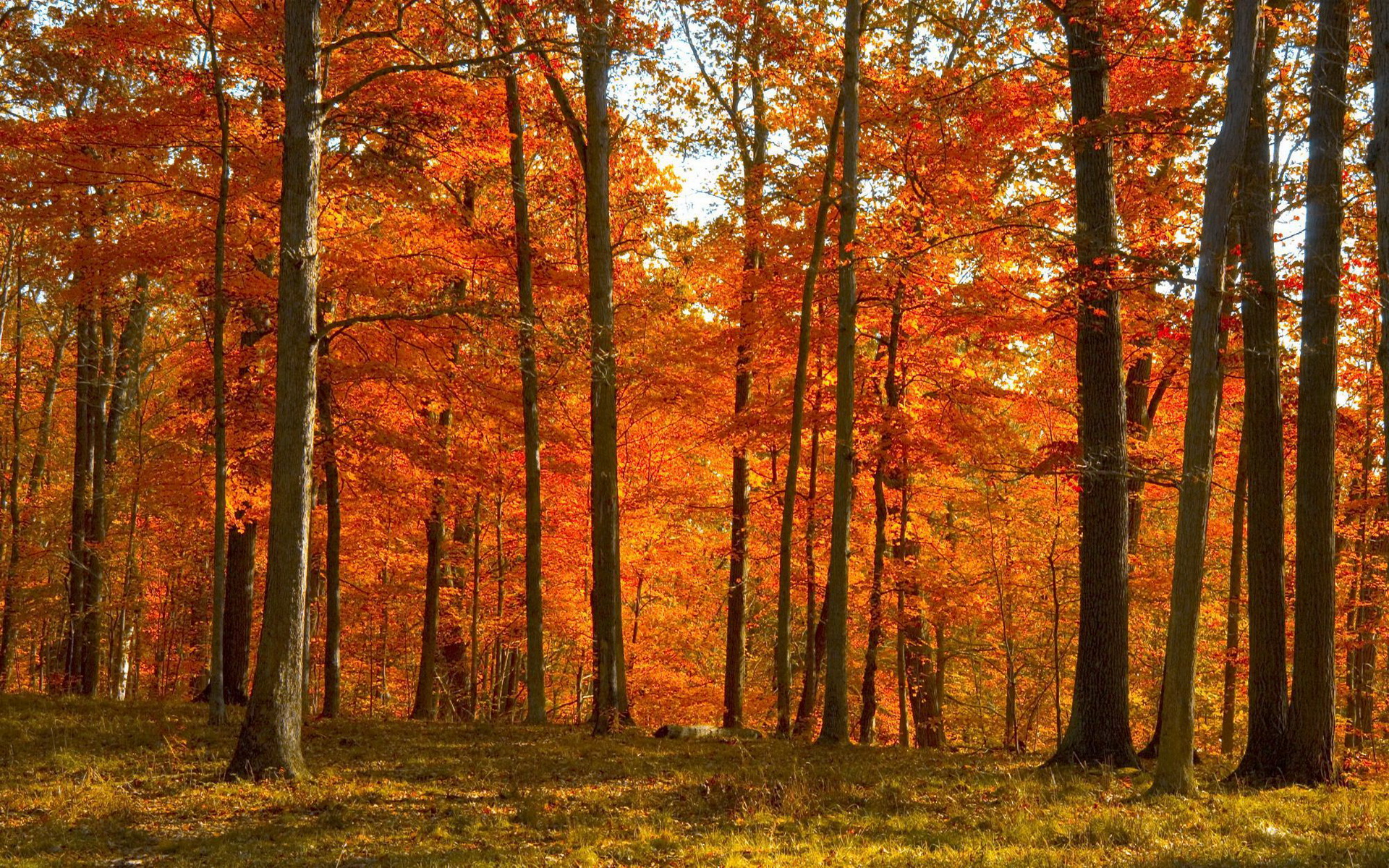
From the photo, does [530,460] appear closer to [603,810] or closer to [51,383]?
[603,810]

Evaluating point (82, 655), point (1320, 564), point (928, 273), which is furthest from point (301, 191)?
point (82, 655)

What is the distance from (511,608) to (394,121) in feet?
45.7

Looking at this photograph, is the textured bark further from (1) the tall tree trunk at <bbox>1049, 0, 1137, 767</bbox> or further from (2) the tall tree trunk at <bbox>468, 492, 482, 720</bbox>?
(1) the tall tree trunk at <bbox>1049, 0, 1137, 767</bbox>

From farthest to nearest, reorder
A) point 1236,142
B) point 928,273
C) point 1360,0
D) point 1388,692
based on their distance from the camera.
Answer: point 1388,692 → point 928,273 → point 1360,0 → point 1236,142

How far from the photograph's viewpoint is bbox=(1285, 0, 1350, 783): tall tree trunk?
8977 mm

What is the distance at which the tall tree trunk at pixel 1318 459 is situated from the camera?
8.98 m

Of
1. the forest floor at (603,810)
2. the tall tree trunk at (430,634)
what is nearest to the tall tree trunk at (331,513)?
the tall tree trunk at (430,634)

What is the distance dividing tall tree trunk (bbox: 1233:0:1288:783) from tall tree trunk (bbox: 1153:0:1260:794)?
1550 millimetres

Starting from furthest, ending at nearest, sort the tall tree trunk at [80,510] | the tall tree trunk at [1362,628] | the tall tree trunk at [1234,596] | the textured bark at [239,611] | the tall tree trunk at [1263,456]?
1. the tall tree trunk at [1362,628]
2. the tall tree trunk at [80,510]
3. the tall tree trunk at [1234,596]
4. the textured bark at [239,611]
5. the tall tree trunk at [1263,456]

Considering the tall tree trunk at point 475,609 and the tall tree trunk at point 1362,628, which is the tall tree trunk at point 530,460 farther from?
the tall tree trunk at point 1362,628

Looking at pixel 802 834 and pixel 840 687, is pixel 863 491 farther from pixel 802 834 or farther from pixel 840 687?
pixel 802 834

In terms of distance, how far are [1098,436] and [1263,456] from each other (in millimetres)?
1652

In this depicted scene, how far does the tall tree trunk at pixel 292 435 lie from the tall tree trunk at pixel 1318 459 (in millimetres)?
9430

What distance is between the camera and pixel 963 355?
15.8m
